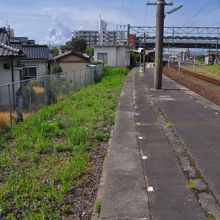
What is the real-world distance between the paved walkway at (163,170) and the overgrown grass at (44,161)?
0.58 meters

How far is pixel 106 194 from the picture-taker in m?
5.37

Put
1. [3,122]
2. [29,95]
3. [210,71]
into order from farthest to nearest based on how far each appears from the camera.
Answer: [210,71] < [29,95] < [3,122]

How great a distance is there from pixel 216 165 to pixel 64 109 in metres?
8.08

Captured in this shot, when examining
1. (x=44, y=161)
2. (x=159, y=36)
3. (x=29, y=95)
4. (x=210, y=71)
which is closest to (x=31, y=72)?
(x=159, y=36)

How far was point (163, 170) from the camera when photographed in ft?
21.0

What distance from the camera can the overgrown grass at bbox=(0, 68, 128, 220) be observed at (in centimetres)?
503

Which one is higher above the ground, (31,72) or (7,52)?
(7,52)

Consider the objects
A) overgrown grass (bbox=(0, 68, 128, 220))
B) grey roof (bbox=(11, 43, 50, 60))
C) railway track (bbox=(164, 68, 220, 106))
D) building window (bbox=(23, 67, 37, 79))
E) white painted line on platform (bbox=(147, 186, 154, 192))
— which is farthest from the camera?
grey roof (bbox=(11, 43, 50, 60))

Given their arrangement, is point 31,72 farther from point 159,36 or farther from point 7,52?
point 7,52

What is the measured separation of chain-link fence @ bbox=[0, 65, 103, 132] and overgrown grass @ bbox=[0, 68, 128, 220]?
734 millimetres

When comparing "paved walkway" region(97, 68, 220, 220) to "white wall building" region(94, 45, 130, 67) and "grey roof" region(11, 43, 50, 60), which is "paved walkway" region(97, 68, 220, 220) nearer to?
"grey roof" region(11, 43, 50, 60)

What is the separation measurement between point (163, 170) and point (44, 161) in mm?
2249

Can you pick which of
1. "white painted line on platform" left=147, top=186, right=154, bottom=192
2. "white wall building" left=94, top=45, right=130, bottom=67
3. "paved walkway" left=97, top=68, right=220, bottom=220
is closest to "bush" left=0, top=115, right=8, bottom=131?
"paved walkway" left=97, top=68, right=220, bottom=220

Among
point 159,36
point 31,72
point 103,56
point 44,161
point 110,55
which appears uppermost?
point 159,36
